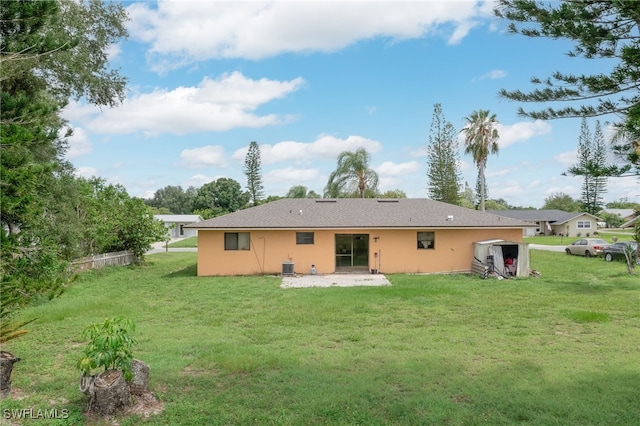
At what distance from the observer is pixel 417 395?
564cm

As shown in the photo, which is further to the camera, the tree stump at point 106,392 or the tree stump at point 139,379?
the tree stump at point 139,379

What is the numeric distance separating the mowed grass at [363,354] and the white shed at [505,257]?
3.28 meters

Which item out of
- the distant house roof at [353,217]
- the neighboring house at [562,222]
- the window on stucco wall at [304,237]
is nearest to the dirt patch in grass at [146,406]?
the distant house roof at [353,217]

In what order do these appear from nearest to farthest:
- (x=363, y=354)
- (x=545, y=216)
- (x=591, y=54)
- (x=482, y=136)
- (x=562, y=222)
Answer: (x=591, y=54), (x=363, y=354), (x=482, y=136), (x=562, y=222), (x=545, y=216)

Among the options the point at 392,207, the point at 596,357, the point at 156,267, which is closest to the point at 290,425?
the point at 596,357

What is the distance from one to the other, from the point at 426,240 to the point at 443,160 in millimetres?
20283

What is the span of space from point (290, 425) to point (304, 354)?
2.65 m

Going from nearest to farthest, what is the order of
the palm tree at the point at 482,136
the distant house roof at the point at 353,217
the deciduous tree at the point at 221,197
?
the distant house roof at the point at 353,217 < the palm tree at the point at 482,136 < the deciduous tree at the point at 221,197

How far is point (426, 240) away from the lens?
63.5 feet

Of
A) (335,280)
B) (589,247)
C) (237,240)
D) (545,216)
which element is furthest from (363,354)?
(545,216)

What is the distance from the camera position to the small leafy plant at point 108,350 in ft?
16.6

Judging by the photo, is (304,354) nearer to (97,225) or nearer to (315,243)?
(315,243)

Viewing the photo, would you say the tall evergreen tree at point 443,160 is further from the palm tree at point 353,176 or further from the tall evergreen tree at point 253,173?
the tall evergreen tree at point 253,173

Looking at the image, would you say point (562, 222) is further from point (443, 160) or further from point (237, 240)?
A: point (237, 240)
